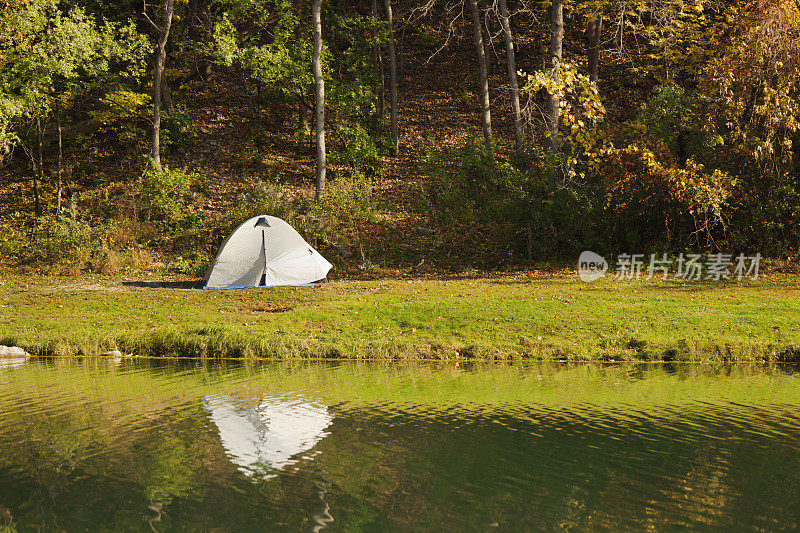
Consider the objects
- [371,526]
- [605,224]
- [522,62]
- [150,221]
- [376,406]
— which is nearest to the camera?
[371,526]

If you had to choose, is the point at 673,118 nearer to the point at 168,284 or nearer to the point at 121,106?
the point at 168,284

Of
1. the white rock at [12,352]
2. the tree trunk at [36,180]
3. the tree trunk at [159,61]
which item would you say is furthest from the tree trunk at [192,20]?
the white rock at [12,352]

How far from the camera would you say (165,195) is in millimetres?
28125

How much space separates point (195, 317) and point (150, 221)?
1272cm

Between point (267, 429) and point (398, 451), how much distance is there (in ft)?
5.89

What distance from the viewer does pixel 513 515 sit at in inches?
237

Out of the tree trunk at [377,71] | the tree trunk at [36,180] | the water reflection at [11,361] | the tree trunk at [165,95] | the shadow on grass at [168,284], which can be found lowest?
the water reflection at [11,361]

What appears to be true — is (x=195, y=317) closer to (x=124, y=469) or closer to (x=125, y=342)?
(x=125, y=342)

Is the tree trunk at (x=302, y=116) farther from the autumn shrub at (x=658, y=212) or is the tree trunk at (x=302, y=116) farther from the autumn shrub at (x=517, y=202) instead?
the autumn shrub at (x=658, y=212)

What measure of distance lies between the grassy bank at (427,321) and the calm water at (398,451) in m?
1.92

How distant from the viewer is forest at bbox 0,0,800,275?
68.9 ft

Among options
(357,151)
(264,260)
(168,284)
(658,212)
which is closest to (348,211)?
(264,260)

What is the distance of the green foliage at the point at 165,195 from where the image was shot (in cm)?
2795

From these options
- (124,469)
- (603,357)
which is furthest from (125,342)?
(603,357)
